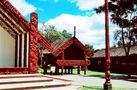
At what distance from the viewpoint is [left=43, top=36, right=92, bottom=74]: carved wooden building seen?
117 feet

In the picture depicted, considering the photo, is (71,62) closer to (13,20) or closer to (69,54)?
(69,54)

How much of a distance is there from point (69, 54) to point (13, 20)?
20.7 meters

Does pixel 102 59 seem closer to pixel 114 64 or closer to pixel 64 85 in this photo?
pixel 114 64

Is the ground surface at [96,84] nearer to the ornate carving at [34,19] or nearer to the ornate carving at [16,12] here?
the ornate carving at [34,19]

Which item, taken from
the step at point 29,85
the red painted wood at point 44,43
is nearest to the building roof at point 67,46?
the red painted wood at point 44,43

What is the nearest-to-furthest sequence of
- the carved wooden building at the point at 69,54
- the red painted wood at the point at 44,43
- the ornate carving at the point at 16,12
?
the ornate carving at the point at 16,12
the red painted wood at the point at 44,43
the carved wooden building at the point at 69,54

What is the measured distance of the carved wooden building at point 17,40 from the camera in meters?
17.5

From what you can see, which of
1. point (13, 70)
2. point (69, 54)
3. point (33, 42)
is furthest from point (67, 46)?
point (13, 70)

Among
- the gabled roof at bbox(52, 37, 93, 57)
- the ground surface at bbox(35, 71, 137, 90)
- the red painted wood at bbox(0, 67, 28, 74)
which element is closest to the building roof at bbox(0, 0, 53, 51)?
the red painted wood at bbox(0, 67, 28, 74)

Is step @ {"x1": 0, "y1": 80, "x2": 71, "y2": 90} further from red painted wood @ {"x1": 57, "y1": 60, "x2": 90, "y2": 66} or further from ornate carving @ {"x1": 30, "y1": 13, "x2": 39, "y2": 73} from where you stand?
red painted wood @ {"x1": 57, "y1": 60, "x2": 90, "y2": 66}

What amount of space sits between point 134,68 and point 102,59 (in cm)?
1276

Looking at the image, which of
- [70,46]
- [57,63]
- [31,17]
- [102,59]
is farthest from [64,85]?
[102,59]

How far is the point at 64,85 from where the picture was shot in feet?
50.1

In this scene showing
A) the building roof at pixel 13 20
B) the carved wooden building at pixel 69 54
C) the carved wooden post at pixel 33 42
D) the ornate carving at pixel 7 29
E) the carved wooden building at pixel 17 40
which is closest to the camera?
the building roof at pixel 13 20
